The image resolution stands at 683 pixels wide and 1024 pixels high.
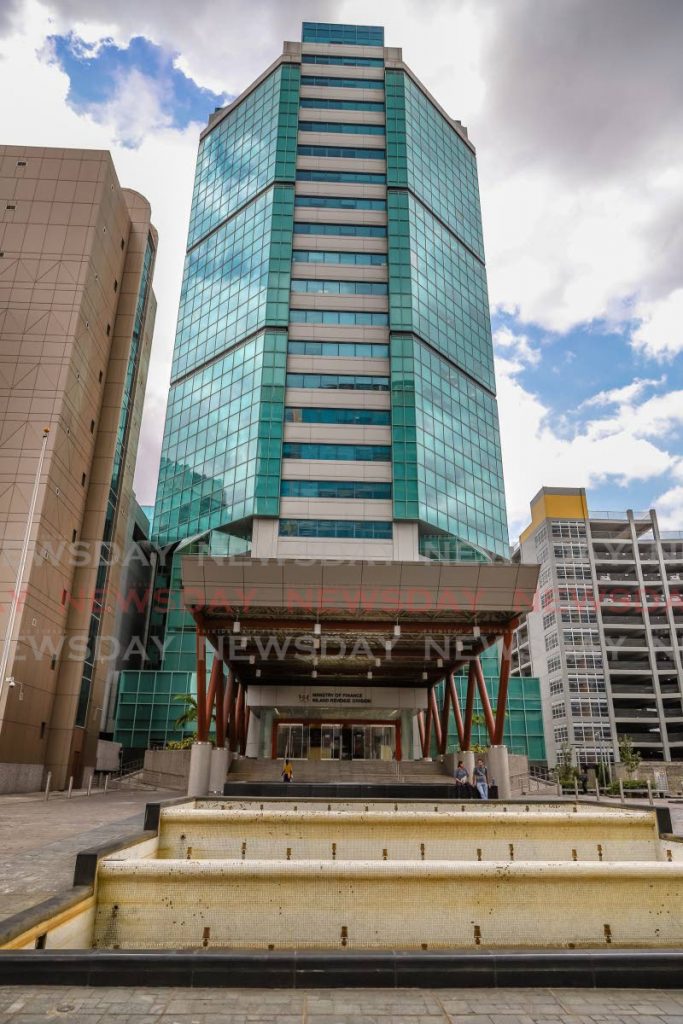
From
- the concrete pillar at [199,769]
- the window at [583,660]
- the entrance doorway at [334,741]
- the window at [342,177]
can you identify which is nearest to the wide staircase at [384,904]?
the concrete pillar at [199,769]

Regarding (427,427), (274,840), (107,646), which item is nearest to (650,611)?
(427,427)

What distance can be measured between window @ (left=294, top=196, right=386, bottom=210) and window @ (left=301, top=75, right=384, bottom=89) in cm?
1689

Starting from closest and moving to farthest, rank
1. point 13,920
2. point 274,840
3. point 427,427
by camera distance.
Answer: point 13,920, point 274,840, point 427,427

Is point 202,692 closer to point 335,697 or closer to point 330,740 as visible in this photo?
point 335,697

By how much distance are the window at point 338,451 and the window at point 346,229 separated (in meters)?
25.9

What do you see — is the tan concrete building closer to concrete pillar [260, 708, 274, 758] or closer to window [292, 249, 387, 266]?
concrete pillar [260, 708, 274, 758]

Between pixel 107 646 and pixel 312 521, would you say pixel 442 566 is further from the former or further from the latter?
pixel 312 521

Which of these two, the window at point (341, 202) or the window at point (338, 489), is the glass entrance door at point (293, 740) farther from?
the window at point (341, 202)

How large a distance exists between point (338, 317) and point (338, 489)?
19.7 metres

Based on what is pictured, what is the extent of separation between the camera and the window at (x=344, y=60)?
263 ft

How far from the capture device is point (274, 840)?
1202cm

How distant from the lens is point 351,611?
99.9ft

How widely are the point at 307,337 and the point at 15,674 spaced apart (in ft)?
144

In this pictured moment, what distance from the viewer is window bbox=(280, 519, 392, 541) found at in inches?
2312
